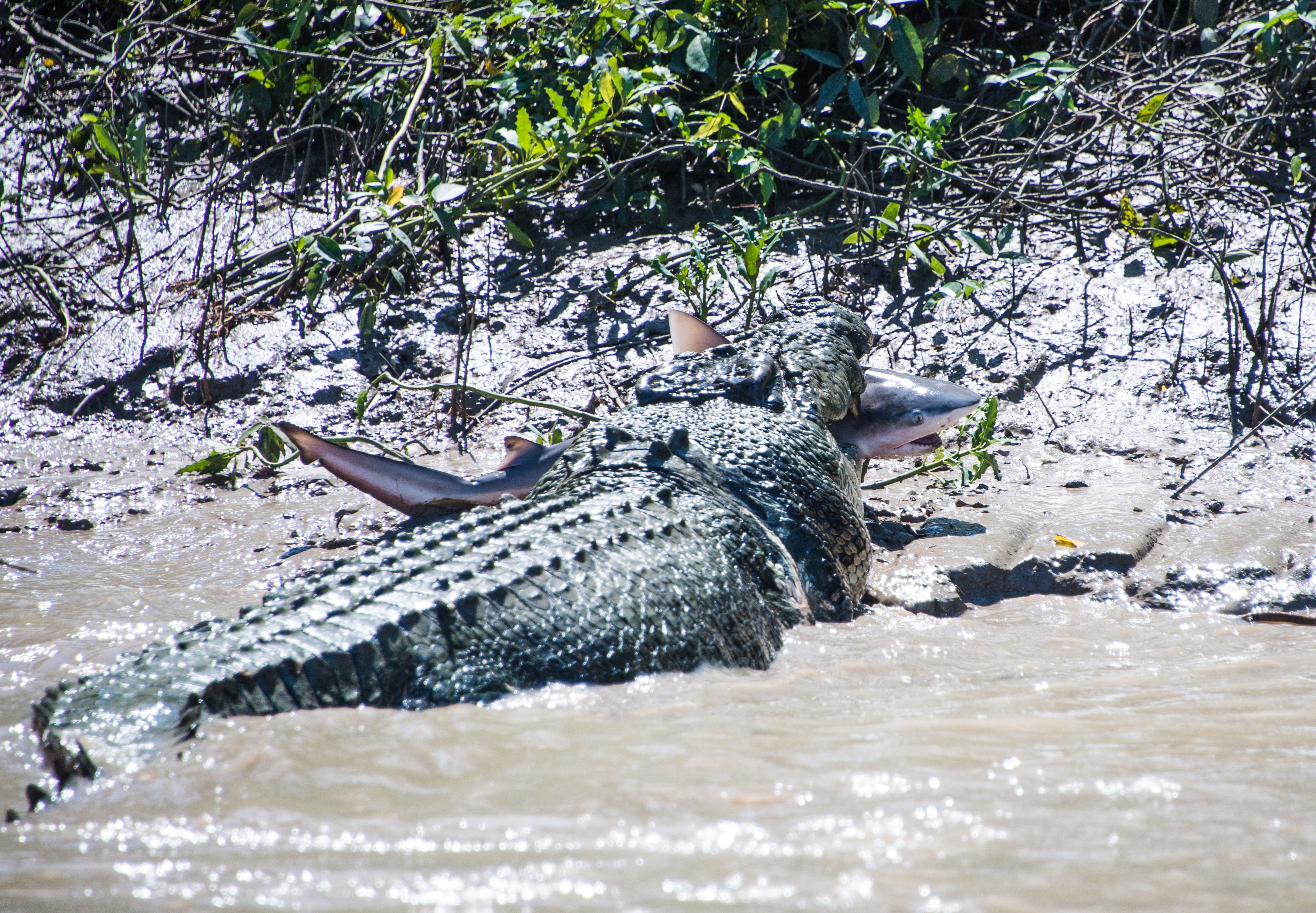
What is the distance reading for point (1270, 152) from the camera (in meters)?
4.79

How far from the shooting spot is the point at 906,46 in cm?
454

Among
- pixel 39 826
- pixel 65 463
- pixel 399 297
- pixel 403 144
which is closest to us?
pixel 39 826

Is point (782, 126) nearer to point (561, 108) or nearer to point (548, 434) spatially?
point (561, 108)

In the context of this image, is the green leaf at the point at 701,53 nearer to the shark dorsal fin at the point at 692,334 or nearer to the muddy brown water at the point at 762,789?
the shark dorsal fin at the point at 692,334

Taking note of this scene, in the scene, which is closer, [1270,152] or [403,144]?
[1270,152]

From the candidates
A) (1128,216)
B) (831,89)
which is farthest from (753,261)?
(1128,216)

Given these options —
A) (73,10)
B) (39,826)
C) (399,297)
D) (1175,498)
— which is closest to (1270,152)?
(1175,498)

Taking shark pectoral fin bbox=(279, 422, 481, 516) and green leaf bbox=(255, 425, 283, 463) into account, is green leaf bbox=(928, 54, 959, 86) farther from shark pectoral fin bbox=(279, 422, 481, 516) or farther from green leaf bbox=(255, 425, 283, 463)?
green leaf bbox=(255, 425, 283, 463)

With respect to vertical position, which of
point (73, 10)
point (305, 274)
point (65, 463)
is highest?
point (73, 10)

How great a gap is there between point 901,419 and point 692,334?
815mm

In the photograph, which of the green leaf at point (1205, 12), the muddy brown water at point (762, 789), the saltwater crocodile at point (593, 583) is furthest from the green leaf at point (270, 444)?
the green leaf at point (1205, 12)

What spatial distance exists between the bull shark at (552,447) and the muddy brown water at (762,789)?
2.49 ft

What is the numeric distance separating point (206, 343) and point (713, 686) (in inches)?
140

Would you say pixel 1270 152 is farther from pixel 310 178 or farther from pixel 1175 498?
pixel 310 178
